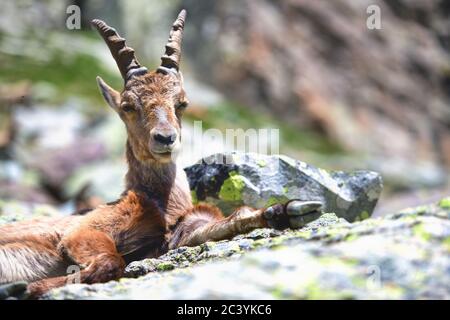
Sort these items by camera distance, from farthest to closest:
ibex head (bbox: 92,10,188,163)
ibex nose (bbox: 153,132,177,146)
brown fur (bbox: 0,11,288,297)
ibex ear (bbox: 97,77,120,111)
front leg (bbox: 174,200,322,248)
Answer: ibex ear (bbox: 97,77,120,111) < ibex head (bbox: 92,10,188,163) < ibex nose (bbox: 153,132,177,146) < brown fur (bbox: 0,11,288,297) < front leg (bbox: 174,200,322,248)

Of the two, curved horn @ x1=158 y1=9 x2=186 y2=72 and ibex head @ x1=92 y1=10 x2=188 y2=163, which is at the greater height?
curved horn @ x1=158 y1=9 x2=186 y2=72

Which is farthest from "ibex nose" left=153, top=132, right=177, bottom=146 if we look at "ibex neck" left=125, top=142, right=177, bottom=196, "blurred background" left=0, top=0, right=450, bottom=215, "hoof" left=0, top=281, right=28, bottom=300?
"blurred background" left=0, top=0, right=450, bottom=215

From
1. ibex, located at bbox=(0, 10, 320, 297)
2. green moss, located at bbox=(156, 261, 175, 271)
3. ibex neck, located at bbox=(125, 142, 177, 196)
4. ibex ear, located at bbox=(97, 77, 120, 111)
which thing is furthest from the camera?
ibex ear, located at bbox=(97, 77, 120, 111)

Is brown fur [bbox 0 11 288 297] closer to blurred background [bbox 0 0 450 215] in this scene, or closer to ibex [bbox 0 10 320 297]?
ibex [bbox 0 10 320 297]

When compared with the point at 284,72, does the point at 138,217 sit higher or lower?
lower

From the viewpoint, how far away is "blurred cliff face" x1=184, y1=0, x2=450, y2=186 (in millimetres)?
34469

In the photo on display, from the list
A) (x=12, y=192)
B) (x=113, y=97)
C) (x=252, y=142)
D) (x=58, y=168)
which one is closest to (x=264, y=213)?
(x=113, y=97)

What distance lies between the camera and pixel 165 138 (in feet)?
31.4

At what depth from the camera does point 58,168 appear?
86.6 ft

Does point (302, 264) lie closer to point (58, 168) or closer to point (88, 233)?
point (88, 233)

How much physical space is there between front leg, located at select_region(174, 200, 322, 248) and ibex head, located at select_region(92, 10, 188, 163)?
3.14 feet

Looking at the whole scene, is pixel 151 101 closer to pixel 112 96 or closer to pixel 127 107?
pixel 127 107

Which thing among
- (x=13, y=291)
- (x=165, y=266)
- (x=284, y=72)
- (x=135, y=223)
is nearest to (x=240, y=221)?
(x=165, y=266)

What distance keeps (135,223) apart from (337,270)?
3684 mm
